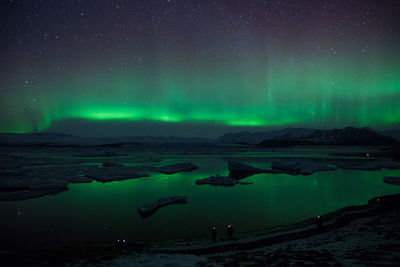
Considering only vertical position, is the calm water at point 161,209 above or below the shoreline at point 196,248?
below

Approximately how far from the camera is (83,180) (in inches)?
980

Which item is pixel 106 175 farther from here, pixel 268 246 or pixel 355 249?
pixel 355 249

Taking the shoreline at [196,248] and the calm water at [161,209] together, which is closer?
the shoreline at [196,248]

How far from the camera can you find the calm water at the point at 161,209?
1266 centimetres

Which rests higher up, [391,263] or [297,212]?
[391,263]

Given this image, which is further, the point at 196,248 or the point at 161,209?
the point at 161,209

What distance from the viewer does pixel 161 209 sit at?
16781mm

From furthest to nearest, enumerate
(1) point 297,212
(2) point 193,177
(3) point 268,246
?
(2) point 193,177, (1) point 297,212, (3) point 268,246

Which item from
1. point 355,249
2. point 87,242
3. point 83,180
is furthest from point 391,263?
point 83,180

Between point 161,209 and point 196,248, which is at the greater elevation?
point 196,248

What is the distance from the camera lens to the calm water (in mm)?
12656

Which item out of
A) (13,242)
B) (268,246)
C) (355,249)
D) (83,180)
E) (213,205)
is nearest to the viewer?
(355,249)

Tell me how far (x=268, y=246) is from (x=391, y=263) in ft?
14.1

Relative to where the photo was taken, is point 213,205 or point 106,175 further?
point 106,175
